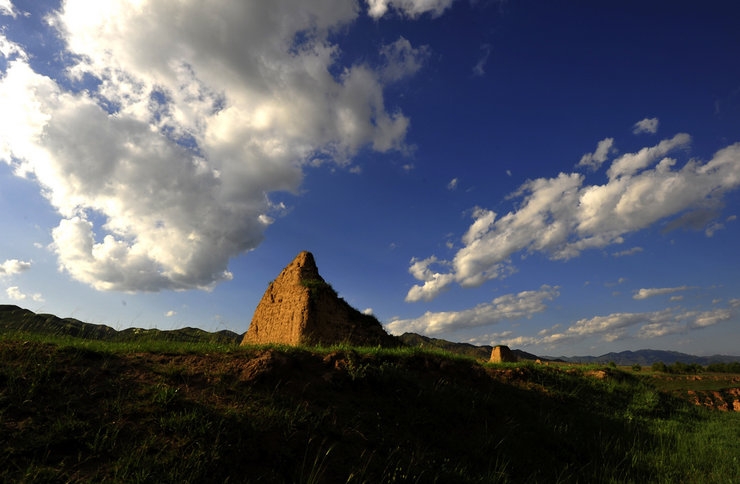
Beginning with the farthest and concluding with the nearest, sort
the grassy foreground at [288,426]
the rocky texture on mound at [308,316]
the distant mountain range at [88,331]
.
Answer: the rocky texture on mound at [308,316] < the distant mountain range at [88,331] < the grassy foreground at [288,426]

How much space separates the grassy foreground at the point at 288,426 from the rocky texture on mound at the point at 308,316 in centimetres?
739

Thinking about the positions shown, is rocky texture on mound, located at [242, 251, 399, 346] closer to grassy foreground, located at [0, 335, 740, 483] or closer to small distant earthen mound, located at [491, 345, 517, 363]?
grassy foreground, located at [0, 335, 740, 483]

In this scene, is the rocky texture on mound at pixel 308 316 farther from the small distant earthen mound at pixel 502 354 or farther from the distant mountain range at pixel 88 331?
the small distant earthen mound at pixel 502 354

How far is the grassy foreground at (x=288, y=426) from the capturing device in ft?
13.9

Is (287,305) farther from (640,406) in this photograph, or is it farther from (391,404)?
(640,406)

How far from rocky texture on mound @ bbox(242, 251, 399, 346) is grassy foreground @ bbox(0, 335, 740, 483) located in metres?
7.39

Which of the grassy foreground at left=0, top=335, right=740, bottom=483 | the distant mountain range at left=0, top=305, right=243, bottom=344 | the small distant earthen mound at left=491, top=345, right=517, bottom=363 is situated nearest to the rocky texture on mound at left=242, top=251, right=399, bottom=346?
the distant mountain range at left=0, top=305, right=243, bottom=344

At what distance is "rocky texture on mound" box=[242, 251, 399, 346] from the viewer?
16875 mm

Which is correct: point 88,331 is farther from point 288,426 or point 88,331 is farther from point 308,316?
point 308,316

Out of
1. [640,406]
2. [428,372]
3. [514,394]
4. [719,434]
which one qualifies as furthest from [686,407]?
[428,372]

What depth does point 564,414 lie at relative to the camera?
391 inches

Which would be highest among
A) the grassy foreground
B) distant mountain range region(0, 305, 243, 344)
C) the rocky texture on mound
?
the rocky texture on mound

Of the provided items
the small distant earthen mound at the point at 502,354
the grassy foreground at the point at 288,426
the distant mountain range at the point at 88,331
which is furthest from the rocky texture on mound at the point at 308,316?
the small distant earthen mound at the point at 502,354

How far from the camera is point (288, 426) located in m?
5.23
